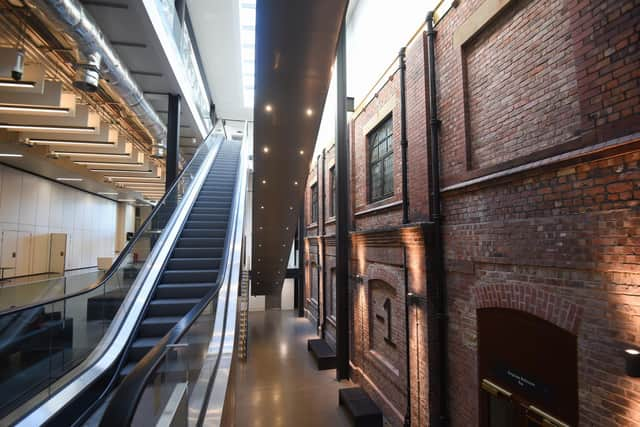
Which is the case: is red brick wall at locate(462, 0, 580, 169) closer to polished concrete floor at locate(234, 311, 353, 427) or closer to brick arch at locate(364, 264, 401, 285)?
brick arch at locate(364, 264, 401, 285)

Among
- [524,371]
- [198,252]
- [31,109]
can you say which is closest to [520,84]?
[524,371]

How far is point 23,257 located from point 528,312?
11.9 m

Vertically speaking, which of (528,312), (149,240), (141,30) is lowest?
(528,312)

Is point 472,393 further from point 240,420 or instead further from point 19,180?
point 19,180

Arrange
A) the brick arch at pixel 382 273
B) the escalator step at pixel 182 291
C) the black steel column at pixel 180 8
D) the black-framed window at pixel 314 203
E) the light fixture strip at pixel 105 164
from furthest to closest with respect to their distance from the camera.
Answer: the black-framed window at pixel 314 203 < the light fixture strip at pixel 105 164 < the black steel column at pixel 180 8 < the brick arch at pixel 382 273 < the escalator step at pixel 182 291

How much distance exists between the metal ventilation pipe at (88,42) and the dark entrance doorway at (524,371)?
19.8 ft

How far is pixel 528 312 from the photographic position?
334 cm

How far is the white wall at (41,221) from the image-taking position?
9031mm

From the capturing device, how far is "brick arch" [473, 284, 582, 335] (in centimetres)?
288

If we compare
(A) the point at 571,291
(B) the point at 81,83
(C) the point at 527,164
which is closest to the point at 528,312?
(A) the point at 571,291

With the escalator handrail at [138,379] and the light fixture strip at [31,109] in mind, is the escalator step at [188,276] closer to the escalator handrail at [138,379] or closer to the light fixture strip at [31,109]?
the escalator handrail at [138,379]

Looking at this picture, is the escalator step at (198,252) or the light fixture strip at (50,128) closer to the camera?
the escalator step at (198,252)

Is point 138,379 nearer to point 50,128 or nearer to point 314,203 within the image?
point 50,128

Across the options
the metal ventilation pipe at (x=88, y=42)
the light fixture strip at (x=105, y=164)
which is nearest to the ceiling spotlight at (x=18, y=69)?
the metal ventilation pipe at (x=88, y=42)
